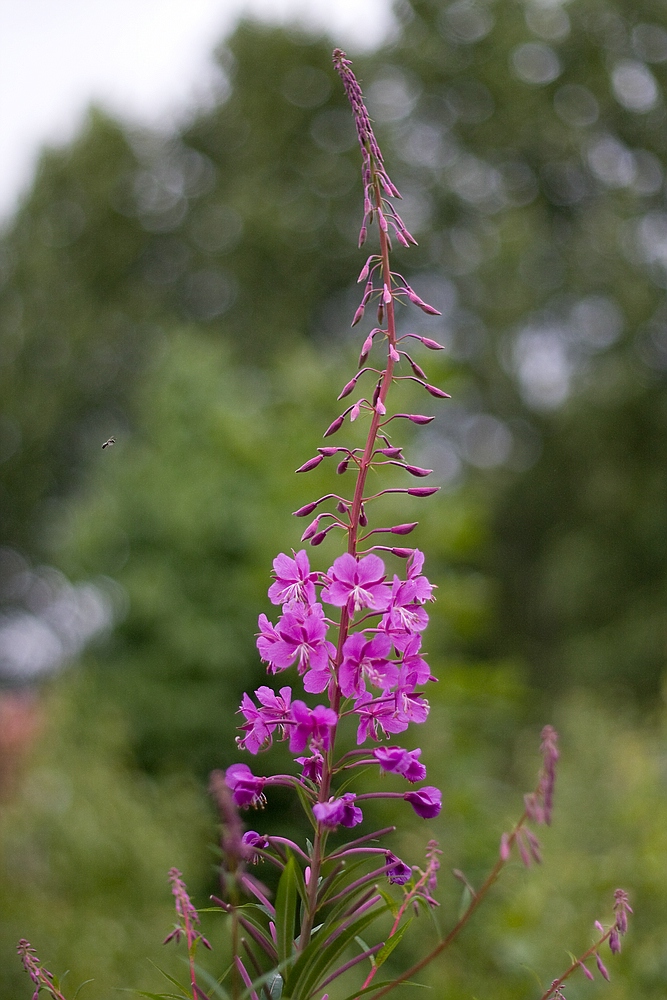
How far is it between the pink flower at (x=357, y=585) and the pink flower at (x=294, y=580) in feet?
0.12

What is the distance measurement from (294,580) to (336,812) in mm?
332

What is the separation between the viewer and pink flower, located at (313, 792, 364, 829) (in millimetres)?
1170

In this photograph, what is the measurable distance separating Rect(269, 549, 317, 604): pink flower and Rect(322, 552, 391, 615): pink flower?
0.04 m

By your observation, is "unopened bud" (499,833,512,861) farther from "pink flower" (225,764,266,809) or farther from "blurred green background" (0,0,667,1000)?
"blurred green background" (0,0,667,1000)

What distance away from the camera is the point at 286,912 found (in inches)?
49.4

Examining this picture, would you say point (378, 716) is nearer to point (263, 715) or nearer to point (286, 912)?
point (263, 715)

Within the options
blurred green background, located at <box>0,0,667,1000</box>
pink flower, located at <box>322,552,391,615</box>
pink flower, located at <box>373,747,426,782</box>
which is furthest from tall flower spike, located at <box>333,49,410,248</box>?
blurred green background, located at <box>0,0,667,1000</box>

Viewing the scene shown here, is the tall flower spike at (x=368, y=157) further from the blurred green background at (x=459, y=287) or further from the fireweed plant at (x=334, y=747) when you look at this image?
the blurred green background at (x=459, y=287)

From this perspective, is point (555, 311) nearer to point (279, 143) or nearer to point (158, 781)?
point (279, 143)

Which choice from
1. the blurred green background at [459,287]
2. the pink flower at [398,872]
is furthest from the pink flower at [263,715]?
the blurred green background at [459,287]

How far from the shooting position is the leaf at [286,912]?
1.24 meters

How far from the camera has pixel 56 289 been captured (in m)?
17.5

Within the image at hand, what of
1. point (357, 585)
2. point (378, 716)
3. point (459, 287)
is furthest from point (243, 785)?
point (459, 287)

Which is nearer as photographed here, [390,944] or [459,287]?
[390,944]
